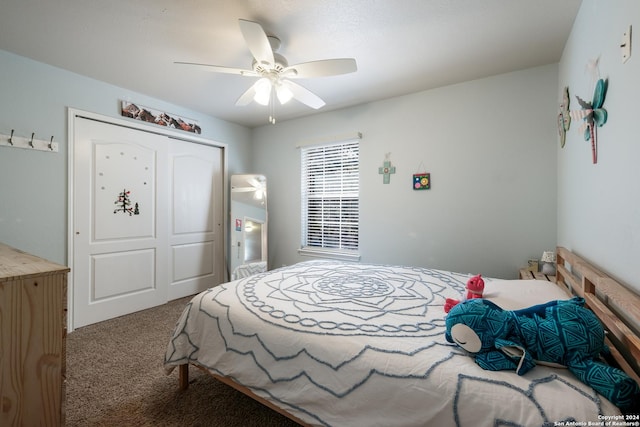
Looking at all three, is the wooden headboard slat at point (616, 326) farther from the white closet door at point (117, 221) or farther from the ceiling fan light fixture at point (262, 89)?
the white closet door at point (117, 221)

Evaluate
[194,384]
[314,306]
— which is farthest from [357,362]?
[194,384]

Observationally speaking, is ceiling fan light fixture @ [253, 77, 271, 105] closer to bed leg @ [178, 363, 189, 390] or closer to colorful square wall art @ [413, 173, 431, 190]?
colorful square wall art @ [413, 173, 431, 190]

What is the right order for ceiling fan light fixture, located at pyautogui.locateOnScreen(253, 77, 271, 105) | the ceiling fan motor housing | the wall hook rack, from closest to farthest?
the ceiling fan motor housing, ceiling fan light fixture, located at pyautogui.locateOnScreen(253, 77, 271, 105), the wall hook rack

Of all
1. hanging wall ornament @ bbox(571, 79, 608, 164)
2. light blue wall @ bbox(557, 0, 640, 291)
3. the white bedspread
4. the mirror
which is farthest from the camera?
the mirror

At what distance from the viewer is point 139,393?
5.60ft

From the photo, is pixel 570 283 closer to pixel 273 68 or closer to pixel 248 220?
pixel 273 68

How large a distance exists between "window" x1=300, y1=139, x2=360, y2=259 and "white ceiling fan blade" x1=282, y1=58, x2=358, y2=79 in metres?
1.53

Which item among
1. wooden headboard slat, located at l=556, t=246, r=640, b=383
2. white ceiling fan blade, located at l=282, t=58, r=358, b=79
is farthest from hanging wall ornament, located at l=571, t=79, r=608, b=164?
white ceiling fan blade, located at l=282, t=58, r=358, b=79

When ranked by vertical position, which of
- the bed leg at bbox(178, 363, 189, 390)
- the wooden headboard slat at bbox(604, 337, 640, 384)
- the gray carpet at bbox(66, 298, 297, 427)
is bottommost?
the gray carpet at bbox(66, 298, 297, 427)

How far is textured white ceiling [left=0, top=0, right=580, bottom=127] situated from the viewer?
1.70m

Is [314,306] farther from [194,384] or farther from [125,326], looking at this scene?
[125,326]

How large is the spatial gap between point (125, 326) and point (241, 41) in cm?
282

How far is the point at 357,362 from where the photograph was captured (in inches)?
41.1

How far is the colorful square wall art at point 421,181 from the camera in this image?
2887 mm
